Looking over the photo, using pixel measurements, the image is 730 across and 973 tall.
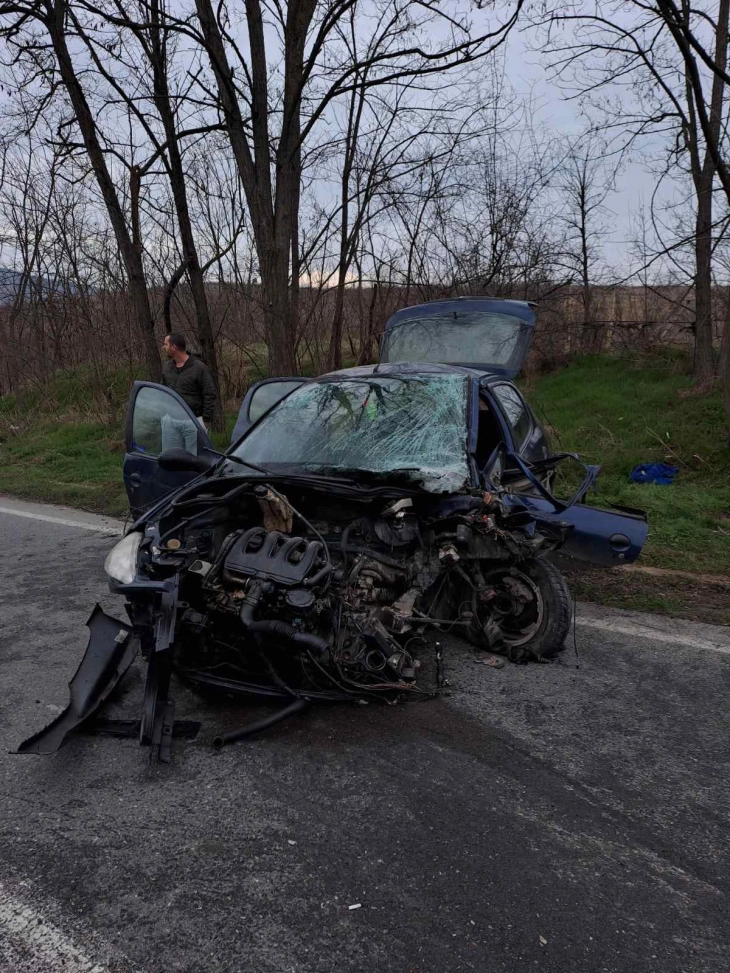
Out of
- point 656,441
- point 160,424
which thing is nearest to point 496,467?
point 160,424

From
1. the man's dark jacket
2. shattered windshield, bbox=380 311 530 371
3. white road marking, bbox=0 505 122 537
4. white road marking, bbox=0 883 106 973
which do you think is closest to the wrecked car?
white road marking, bbox=0 883 106 973

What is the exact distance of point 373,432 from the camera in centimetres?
429

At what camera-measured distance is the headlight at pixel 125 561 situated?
10.9ft

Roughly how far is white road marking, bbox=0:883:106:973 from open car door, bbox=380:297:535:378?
693 centimetres

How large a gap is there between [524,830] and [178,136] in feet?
33.5

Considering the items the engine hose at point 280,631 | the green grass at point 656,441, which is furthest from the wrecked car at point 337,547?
the green grass at point 656,441

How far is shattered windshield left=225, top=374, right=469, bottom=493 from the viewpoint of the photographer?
399cm

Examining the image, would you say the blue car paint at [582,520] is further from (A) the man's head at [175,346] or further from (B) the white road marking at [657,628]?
(A) the man's head at [175,346]

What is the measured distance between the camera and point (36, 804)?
9.11 ft

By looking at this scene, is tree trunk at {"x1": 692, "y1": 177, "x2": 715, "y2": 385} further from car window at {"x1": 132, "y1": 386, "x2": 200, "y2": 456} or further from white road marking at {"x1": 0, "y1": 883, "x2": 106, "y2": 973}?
white road marking at {"x1": 0, "y1": 883, "x2": 106, "y2": 973}

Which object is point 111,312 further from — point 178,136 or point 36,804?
point 36,804

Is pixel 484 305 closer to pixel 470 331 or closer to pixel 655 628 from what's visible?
pixel 470 331

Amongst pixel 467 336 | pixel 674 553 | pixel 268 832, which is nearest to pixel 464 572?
pixel 268 832

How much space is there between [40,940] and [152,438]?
3.55 meters
